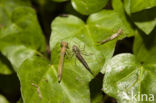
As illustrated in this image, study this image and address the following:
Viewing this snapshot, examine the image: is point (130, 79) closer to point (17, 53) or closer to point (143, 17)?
point (143, 17)

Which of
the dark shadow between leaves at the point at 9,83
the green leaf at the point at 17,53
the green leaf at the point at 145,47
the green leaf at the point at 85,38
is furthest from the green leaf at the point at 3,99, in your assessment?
the green leaf at the point at 145,47

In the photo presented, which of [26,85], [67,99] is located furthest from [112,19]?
[26,85]

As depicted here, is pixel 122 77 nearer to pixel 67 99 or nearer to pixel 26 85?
pixel 67 99

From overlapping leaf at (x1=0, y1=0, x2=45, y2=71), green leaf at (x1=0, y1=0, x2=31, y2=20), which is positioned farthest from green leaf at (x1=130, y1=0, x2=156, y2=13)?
green leaf at (x1=0, y1=0, x2=31, y2=20)

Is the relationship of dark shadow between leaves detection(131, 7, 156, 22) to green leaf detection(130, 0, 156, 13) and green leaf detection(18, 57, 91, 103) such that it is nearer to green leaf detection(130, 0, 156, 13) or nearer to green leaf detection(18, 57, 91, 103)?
green leaf detection(130, 0, 156, 13)

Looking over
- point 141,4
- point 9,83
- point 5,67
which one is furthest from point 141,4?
point 9,83

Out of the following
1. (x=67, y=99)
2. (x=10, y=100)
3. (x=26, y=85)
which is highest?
(x=26, y=85)

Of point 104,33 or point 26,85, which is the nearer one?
point 26,85

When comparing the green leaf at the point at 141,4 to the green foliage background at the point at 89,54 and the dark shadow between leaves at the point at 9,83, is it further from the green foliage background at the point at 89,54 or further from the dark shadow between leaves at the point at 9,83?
the dark shadow between leaves at the point at 9,83
